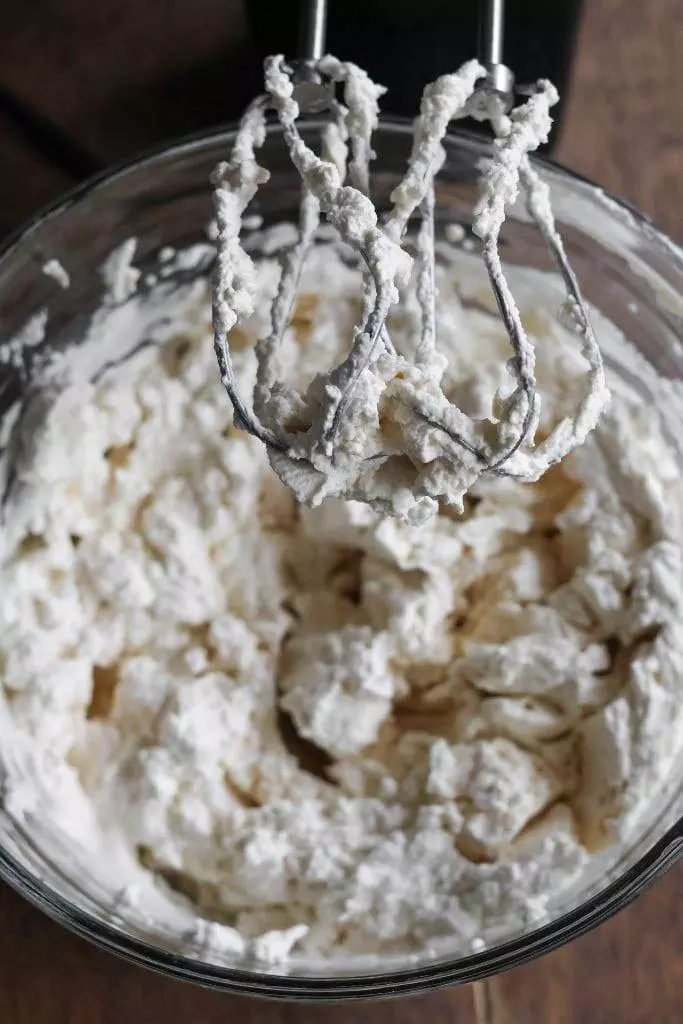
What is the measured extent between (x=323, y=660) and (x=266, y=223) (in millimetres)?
270

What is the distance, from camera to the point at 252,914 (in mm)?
581

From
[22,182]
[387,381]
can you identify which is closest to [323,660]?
[387,381]

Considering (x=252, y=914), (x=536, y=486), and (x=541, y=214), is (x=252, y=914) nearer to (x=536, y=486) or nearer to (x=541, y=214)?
(x=536, y=486)

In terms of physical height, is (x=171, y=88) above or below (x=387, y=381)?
above

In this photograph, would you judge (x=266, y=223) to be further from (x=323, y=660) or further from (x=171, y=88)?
(x=323, y=660)

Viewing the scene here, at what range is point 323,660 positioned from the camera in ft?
1.98

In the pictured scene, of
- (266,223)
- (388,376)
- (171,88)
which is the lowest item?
(388,376)

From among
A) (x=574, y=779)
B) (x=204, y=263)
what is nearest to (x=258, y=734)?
(x=574, y=779)

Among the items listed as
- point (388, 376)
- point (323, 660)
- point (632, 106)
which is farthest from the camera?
point (632, 106)

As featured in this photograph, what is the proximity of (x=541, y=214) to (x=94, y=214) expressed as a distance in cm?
27

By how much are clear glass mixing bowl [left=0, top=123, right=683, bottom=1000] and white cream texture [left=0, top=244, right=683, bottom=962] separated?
15mm

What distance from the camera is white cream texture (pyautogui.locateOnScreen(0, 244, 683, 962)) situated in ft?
1.85

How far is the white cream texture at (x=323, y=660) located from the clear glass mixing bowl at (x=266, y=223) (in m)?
0.01

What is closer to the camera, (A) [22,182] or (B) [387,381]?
(B) [387,381]
